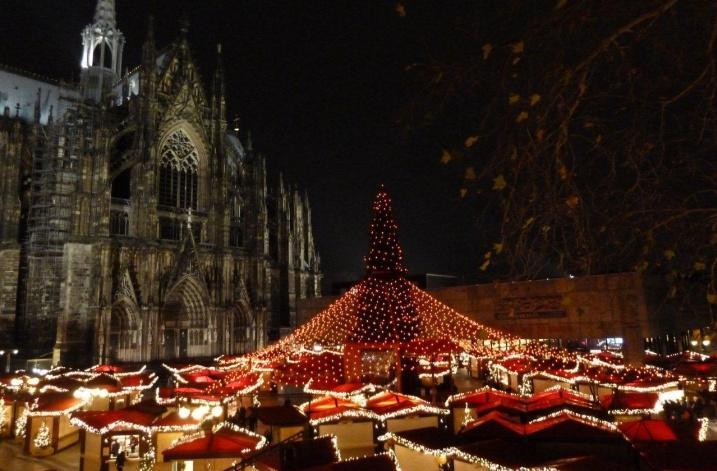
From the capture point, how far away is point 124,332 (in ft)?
96.0

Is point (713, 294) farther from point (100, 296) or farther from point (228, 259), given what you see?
point (228, 259)

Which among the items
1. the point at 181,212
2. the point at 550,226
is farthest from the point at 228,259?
the point at 550,226

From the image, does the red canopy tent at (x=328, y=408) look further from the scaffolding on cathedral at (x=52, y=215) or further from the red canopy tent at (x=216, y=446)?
the scaffolding on cathedral at (x=52, y=215)

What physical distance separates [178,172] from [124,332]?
36.2 feet

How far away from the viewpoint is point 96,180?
96.9 feet

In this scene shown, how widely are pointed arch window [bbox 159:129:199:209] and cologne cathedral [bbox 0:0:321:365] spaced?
0.08m

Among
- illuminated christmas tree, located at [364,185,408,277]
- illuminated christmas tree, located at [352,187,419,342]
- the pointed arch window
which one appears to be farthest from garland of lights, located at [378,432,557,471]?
the pointed arch window

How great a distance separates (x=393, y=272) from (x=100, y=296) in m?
17.9

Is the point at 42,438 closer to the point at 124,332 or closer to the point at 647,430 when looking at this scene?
the point at 647,430

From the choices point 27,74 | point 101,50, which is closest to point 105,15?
point 101,50

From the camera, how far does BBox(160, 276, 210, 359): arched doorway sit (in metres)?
31.7

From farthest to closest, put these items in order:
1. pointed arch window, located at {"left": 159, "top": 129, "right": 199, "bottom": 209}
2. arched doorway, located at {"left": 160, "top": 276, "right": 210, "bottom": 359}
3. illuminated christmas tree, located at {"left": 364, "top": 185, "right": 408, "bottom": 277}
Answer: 1. pointed arch window, located at {"left": 159, "top": 129, "right": 199, "bottom": 209}
2. arched doorway, located at {"left": 160, "top": 276, "right": 210, "bottom": 359}
3. illuminated christmas tree, located at {"left": 364, "top": 185, "right": 408, "bottom": 277}

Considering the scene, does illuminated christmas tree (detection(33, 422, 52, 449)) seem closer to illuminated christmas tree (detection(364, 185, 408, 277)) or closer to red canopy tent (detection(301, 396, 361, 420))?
red canopy tent (detection(301, 396, 361, 420))

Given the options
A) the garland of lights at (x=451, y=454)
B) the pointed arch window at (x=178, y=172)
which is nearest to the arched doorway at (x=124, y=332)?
the pointed arch window at (x=178, y=172)
